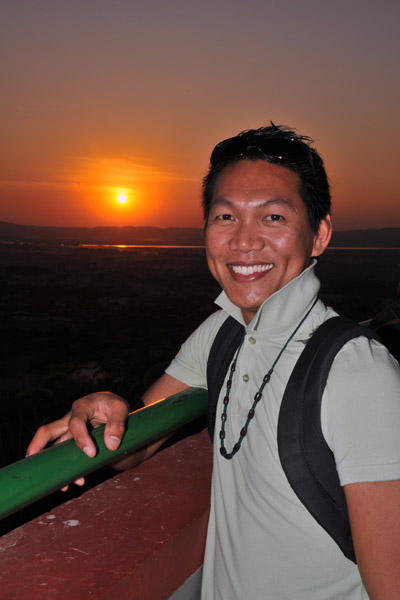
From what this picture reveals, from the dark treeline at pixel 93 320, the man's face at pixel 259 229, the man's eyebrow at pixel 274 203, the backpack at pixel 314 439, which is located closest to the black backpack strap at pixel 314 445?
the backpack at pixel 314 439

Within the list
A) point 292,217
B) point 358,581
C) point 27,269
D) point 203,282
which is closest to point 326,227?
point 292,217

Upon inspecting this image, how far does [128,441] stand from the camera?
1346 millimetres

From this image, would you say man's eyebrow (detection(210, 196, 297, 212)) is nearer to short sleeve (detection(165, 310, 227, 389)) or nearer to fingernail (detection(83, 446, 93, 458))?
short sleeve (detection(165, 310, 227, 389))

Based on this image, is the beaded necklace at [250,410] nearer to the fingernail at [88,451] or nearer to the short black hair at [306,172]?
the short black hair at [306,172]

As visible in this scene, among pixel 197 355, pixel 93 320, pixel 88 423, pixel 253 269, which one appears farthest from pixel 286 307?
pixel 93 320

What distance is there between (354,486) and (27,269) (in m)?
35.1

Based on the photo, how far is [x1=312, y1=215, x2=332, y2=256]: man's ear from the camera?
67.9 inches

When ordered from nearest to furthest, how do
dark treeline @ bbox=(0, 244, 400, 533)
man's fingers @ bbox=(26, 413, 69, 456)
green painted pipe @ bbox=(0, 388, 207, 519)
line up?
green painted pipe @ bbox=(0, 388, 207, 519)
man's fingers @ bbox=(26, 413, 69, 456)
dark treeline @ bbox=(0, 244, 400, 533)

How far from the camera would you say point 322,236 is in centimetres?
174

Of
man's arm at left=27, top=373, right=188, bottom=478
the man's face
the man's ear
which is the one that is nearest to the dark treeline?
the man's ear

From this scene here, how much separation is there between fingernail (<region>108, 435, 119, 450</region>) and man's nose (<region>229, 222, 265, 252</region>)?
0.68 metres

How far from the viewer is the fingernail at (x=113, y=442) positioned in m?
1.27

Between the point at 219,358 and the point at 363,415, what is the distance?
669 millimetres

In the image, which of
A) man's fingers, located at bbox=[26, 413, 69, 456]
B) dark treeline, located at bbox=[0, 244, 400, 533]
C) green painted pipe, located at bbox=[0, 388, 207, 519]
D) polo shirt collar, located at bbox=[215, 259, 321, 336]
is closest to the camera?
green painted pipe, located at bbox=[0, 388, 207, 519]
